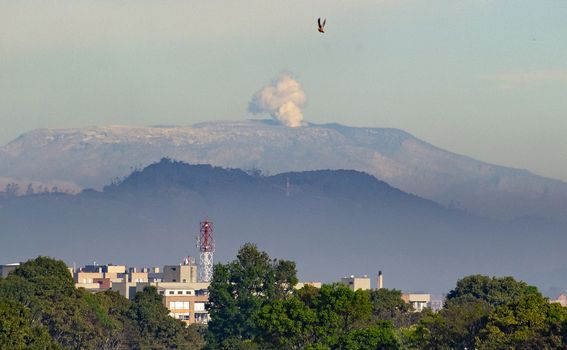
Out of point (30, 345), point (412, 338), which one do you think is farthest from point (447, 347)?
point (30, 345)

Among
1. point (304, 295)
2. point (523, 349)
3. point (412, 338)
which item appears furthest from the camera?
point (304, 295)

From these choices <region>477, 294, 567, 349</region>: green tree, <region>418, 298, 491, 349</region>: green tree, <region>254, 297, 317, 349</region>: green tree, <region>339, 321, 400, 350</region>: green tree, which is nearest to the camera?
<region>477, 294, 567, 349</region>: green tree

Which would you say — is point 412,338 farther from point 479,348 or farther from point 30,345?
point 30,345

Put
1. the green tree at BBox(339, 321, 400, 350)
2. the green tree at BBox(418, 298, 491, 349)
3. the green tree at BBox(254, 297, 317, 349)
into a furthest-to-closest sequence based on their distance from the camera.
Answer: the green tree at BBox(254, 297, 317, 349) → the green tree at BBox(418, 298, 491, 349) → the green tree at BBox(339, 321, 400, 350)

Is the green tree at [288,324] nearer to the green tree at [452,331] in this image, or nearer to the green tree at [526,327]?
the green tree at [452,331]

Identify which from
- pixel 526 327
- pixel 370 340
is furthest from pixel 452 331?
pixel 526 327

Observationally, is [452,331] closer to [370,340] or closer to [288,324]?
[370,340]

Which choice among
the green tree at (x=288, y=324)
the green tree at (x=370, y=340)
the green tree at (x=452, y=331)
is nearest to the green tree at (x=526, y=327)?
the green tree at (x=452, y=331)

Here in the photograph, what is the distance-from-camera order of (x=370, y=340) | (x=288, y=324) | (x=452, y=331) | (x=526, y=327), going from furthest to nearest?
(x=288, y=324) < (x=452, y=331) < (x=370, y=340) < (x=526, y=327)

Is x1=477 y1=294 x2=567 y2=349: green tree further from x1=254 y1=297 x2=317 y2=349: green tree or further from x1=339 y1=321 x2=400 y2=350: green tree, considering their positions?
x1=254 y1=297 x2=317 y2=349: green tree

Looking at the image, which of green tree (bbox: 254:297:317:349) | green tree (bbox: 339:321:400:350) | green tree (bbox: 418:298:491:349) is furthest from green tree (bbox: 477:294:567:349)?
green tree (bbox: 254:297:317:349)

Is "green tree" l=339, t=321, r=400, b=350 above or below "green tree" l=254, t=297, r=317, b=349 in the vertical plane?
below
